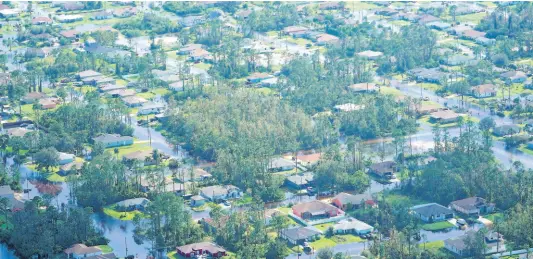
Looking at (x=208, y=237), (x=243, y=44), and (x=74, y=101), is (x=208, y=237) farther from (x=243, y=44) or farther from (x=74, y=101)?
(x=243, y=44)

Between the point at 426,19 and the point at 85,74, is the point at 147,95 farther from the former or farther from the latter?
the point at 426,19

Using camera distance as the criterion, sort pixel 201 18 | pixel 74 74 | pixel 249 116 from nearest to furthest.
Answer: pixel 249 116 → pixel 74 74 → pixel 201 18

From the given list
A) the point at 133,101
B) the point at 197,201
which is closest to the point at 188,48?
the point at 133,101

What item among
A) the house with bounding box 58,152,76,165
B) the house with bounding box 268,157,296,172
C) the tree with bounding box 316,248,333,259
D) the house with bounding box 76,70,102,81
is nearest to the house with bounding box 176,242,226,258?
the tree with bounding box 316,248,333,259

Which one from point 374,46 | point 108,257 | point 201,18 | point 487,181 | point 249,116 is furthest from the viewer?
point 201,18

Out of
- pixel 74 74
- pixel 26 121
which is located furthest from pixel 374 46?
pixel 26 121

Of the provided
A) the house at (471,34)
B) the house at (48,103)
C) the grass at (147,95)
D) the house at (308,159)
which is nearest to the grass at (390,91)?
the house at (308,159)

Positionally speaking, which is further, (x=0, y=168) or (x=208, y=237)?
(x=0, y=168)
